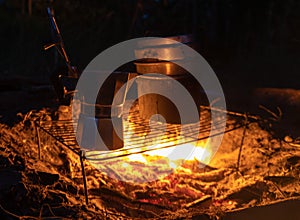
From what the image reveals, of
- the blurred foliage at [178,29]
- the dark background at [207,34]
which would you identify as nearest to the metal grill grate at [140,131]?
the dark background at [207,34]

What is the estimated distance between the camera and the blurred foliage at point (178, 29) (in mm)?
4863

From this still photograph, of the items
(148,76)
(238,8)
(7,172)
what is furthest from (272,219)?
(238,8)

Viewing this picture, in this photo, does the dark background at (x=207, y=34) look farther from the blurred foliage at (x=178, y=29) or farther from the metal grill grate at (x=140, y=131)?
the metal grill grate at (x=140, y=131)

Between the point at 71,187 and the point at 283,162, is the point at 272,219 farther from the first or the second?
the point at 71,187

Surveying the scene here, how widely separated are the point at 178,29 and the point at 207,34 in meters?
0.36

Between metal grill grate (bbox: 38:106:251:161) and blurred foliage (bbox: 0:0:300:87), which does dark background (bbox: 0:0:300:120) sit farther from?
metal grill grate (bbox: 38:106:251:161)

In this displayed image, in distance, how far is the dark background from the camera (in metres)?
4.62

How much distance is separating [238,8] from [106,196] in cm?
387

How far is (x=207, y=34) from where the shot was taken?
14.8 ft

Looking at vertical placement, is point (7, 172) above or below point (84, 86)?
below

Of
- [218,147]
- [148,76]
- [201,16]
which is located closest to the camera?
[148,76]

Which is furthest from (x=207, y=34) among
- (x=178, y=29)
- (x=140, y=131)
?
(x=140, y=131)

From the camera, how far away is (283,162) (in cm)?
218

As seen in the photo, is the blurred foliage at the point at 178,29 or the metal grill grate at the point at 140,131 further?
the blurred foliage at the point at 178,29
